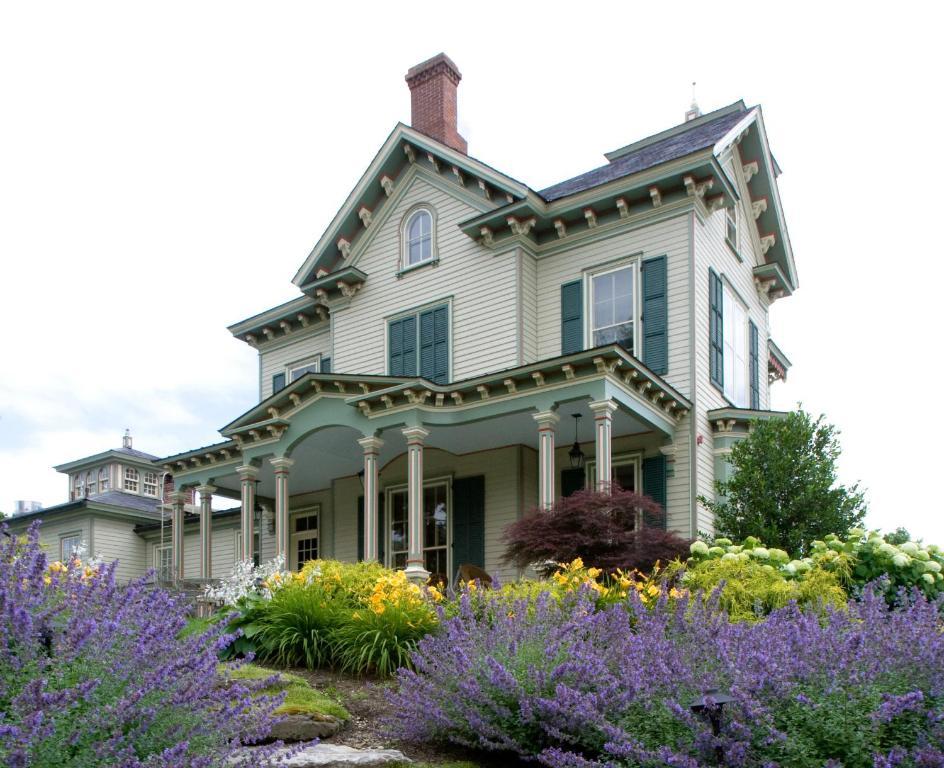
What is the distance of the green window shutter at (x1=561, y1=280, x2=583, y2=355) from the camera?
16547 mm

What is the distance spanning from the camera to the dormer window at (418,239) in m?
18.5

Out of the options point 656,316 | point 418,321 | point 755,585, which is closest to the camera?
point 755,585

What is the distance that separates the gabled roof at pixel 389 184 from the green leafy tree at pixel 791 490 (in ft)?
20.6

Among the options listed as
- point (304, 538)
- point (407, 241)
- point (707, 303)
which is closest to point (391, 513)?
point (304, 538)

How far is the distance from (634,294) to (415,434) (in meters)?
4.44

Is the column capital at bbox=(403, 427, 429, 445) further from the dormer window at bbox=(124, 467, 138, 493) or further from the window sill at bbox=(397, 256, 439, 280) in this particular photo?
the dormer window at bbox=(124, 467, 138, 493)

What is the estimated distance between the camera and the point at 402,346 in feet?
60.4

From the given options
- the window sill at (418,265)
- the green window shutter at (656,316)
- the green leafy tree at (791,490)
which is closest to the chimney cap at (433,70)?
the window sill at (418,265)

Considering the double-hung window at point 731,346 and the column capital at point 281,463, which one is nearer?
the double-hung window at point 731,346

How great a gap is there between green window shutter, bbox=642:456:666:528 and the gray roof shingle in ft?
16.0

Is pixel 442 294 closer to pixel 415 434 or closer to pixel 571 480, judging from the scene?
pixel 415 434

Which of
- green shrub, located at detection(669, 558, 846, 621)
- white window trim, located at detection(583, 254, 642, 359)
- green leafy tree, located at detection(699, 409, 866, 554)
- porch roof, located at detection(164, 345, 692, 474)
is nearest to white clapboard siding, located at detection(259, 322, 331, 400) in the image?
porch roof, located at detection(164, 345, 692, 474)

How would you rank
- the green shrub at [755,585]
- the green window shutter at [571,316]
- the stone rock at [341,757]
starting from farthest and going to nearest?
the green window shutter at [571,316], the green shrub at [755,585], the stone rock at [341,757]

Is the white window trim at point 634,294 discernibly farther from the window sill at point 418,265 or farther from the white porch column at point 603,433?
the window sill at point 418,265
